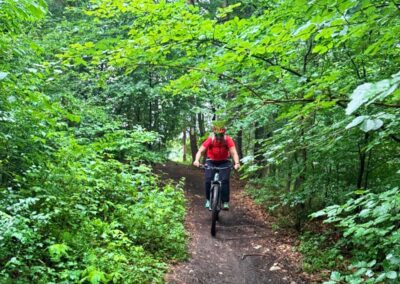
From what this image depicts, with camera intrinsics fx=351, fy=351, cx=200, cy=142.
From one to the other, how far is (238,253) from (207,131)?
262 centimetres

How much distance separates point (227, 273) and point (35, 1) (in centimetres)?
448

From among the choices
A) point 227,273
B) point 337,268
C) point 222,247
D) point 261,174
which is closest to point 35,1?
Answer: point 227,273

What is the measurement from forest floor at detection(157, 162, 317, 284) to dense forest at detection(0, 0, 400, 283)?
0.27 meters

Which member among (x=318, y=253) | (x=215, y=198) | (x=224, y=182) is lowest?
(x=318, y=253)

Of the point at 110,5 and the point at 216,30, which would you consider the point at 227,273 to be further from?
the point at 110,5

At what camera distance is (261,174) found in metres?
13.8

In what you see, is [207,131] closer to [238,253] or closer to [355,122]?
[238,253]

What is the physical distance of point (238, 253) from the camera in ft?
20.8

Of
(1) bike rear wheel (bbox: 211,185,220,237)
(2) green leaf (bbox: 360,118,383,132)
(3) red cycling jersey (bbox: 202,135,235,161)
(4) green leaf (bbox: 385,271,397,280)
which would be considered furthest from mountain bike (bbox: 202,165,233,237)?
(2) green leaf (bbox: 360,118,383,132)

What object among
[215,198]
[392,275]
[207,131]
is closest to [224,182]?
[215,198]

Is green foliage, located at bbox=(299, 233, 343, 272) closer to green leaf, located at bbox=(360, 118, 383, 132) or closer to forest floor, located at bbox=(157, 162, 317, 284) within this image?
forest floor, located at bbox=(157, 162, 317, 284)

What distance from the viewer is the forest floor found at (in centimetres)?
534

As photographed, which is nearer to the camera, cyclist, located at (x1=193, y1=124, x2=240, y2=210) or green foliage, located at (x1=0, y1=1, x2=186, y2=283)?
green foliage, located at (x1=0, y1=1, x2=186, y2=283)

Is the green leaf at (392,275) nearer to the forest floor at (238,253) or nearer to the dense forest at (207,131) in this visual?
the dense forest at (207,131)
